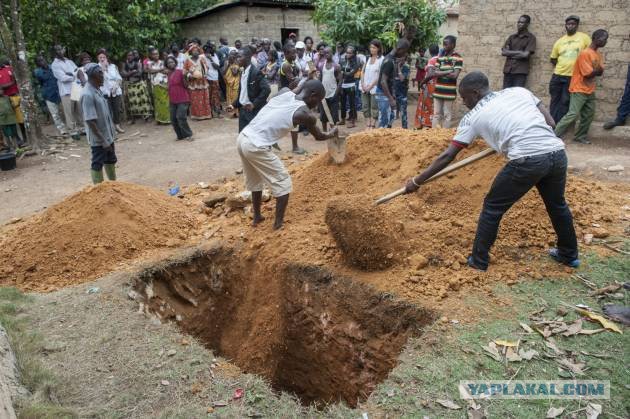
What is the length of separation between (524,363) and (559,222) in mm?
1337

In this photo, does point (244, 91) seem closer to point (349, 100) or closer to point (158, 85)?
point (349, 100)

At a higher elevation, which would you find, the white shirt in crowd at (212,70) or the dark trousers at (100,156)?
the white shirt in crowd at (212,70)

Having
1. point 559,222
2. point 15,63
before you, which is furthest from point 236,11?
point 559,222

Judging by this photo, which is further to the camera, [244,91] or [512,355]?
[244,91]

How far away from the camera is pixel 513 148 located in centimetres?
335

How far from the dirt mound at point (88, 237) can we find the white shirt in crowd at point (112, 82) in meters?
6.37

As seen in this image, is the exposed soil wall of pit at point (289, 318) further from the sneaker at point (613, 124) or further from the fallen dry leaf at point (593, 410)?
the sneaker at point (613, 124)

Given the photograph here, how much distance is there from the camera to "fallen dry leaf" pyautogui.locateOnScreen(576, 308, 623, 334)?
309 centimetres

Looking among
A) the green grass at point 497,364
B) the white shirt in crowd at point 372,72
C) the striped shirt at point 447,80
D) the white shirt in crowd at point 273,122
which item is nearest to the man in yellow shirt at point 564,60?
the striped shirt at point 447,80

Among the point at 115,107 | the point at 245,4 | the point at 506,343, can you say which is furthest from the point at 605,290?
the point at 245,4

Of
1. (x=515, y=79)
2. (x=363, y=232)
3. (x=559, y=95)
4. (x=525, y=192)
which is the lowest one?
(x=363, y=232)

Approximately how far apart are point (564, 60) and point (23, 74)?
9.85 meters

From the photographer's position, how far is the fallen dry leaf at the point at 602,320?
309cm

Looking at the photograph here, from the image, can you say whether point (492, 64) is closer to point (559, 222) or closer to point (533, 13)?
point (533, 13)
